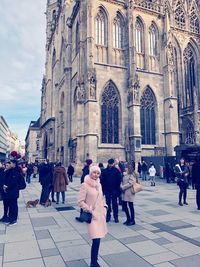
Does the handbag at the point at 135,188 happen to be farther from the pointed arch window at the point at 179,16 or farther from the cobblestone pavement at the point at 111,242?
the pointed arch window at the point at 179,16

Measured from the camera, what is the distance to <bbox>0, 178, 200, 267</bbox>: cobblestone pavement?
145 inches

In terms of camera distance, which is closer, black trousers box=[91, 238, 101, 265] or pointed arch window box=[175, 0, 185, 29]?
black trousers box=[91, 238, 101, 265]

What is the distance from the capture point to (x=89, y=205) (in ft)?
10.6

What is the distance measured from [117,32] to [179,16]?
1097 cm

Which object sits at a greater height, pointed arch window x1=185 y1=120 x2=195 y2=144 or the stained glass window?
the stained glass window

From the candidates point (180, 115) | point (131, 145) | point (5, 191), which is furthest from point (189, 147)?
point (5, 191)

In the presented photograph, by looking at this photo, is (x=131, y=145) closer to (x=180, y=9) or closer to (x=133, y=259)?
(x=133, y=259)

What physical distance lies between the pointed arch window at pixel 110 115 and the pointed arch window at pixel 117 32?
4.73 metres

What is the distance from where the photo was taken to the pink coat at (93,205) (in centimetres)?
312

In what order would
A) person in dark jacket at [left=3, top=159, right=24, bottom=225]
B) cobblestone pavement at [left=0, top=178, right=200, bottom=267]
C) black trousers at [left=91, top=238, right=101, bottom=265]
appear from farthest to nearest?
person in dark jacket at [left=3, top=159, right=24, bottom=225], cobblestone pavement at [left=0, top=178, right=200, bottom=267], black trousers at [left=91, top=238, right=101, bottom=265]

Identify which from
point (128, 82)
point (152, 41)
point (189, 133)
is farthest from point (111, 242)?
point (152, 41)

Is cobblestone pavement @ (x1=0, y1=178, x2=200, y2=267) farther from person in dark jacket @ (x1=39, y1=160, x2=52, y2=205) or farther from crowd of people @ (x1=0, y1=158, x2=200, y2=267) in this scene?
person in dark jacket @ (x1=39, y1=160, x2=52, y2=205)

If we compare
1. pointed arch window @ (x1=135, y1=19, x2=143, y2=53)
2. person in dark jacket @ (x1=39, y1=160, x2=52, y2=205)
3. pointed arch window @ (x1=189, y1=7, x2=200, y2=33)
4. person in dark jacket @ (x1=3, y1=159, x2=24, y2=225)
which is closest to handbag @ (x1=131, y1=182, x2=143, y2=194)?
person in dark jacket @ (x1=3, y1=159, x2=24, y2=225)

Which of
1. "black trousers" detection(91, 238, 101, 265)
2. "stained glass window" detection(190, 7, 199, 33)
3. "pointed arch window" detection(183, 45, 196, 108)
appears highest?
"stained glass window" detection(190, 7, 199, 33)
